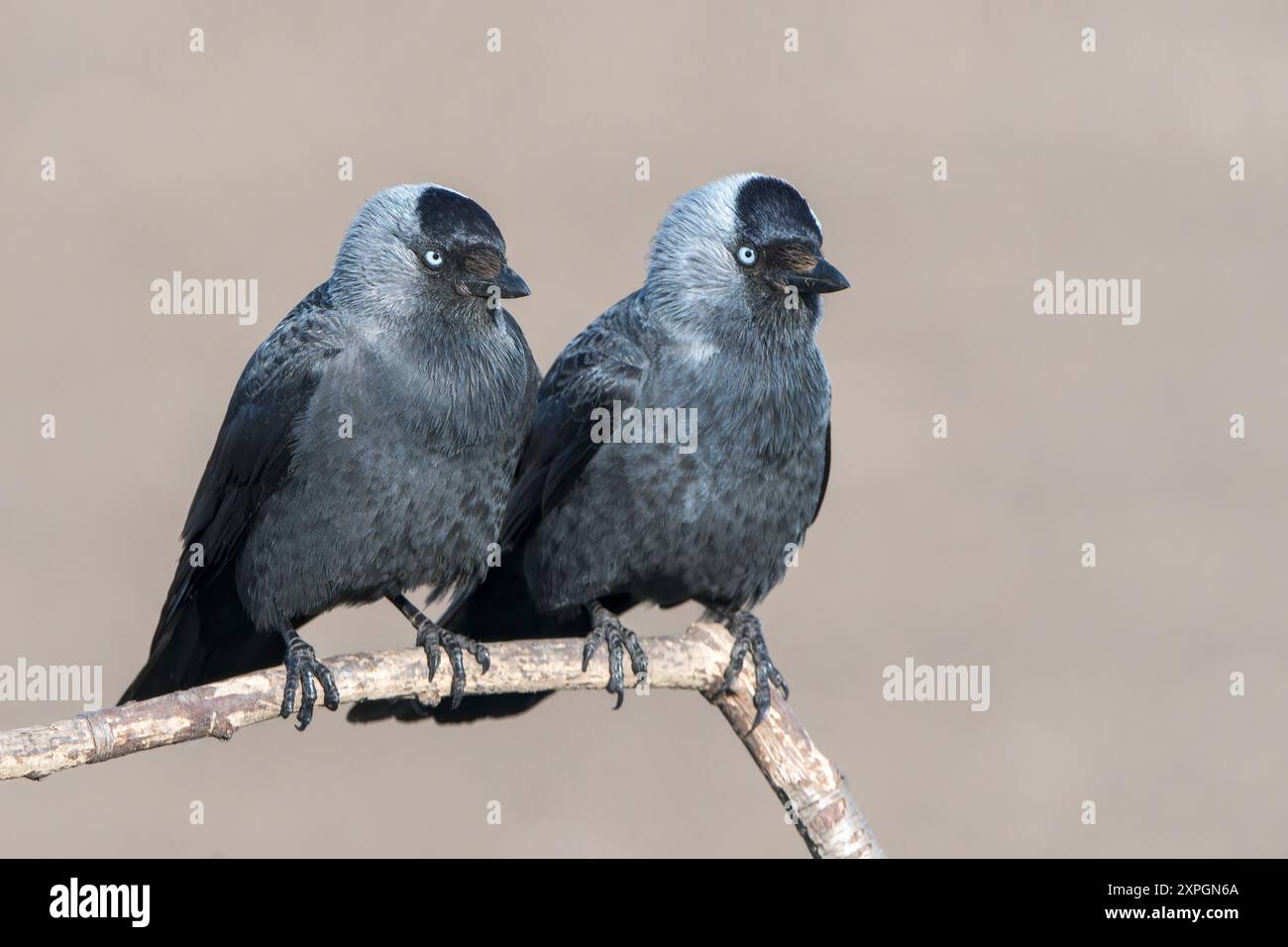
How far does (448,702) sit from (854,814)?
1507 mm

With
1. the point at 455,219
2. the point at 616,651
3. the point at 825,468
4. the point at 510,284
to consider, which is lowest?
the point at 616,651

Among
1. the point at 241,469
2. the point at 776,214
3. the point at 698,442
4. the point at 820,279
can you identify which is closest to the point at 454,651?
the point at 241,469

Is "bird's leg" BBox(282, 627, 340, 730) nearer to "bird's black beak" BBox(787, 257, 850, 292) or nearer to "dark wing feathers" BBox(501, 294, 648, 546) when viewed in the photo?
"dark wing feathers" BBox(501, 294, 648, 546)

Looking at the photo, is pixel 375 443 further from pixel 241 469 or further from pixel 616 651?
pixel 616 651

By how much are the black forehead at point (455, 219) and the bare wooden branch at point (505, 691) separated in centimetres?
143

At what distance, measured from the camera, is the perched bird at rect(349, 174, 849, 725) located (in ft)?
20.7

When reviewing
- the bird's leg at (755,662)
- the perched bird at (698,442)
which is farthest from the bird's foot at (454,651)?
the bird's leg at (755,662)

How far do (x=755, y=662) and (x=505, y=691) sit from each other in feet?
3.03

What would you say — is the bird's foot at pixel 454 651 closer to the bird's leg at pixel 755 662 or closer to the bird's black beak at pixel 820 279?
the bird's leg at pixel 755 662

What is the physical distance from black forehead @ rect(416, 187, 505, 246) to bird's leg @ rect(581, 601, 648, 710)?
55.6 inches

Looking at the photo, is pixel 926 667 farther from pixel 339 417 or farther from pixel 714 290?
pixel 339 417

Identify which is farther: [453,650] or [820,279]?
[820,279]

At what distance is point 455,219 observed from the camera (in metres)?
6.05

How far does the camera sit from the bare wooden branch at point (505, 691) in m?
4.76
